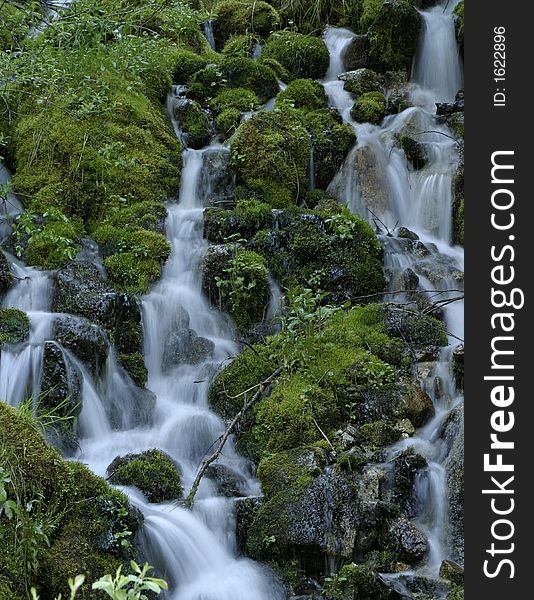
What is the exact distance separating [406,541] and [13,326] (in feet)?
13.4

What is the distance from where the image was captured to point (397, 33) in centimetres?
1292

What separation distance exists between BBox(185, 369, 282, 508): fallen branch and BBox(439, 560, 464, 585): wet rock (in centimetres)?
179

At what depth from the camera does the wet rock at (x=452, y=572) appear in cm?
471

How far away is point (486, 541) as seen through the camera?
2.44 m

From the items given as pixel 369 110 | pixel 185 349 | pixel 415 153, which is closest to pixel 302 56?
pixel 369 110

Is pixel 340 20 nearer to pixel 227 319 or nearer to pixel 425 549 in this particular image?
pixel 227 319

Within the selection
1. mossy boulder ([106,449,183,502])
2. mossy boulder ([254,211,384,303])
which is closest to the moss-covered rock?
mossy boulder ([254,211,384,303])

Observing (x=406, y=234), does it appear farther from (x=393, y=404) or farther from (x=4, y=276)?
(x=4, y=276)

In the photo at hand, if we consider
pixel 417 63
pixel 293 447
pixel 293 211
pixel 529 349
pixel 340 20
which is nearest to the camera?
pixel 529 349

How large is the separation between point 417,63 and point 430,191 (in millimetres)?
3834

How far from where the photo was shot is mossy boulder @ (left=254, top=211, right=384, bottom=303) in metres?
8.54

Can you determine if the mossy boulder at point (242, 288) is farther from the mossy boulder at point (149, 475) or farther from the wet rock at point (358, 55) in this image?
the wet rock at point (358, 55)

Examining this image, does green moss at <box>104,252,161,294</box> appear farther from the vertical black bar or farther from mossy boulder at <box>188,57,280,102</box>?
the vertical black bar

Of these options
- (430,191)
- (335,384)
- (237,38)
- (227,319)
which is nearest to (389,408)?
(335,384)
